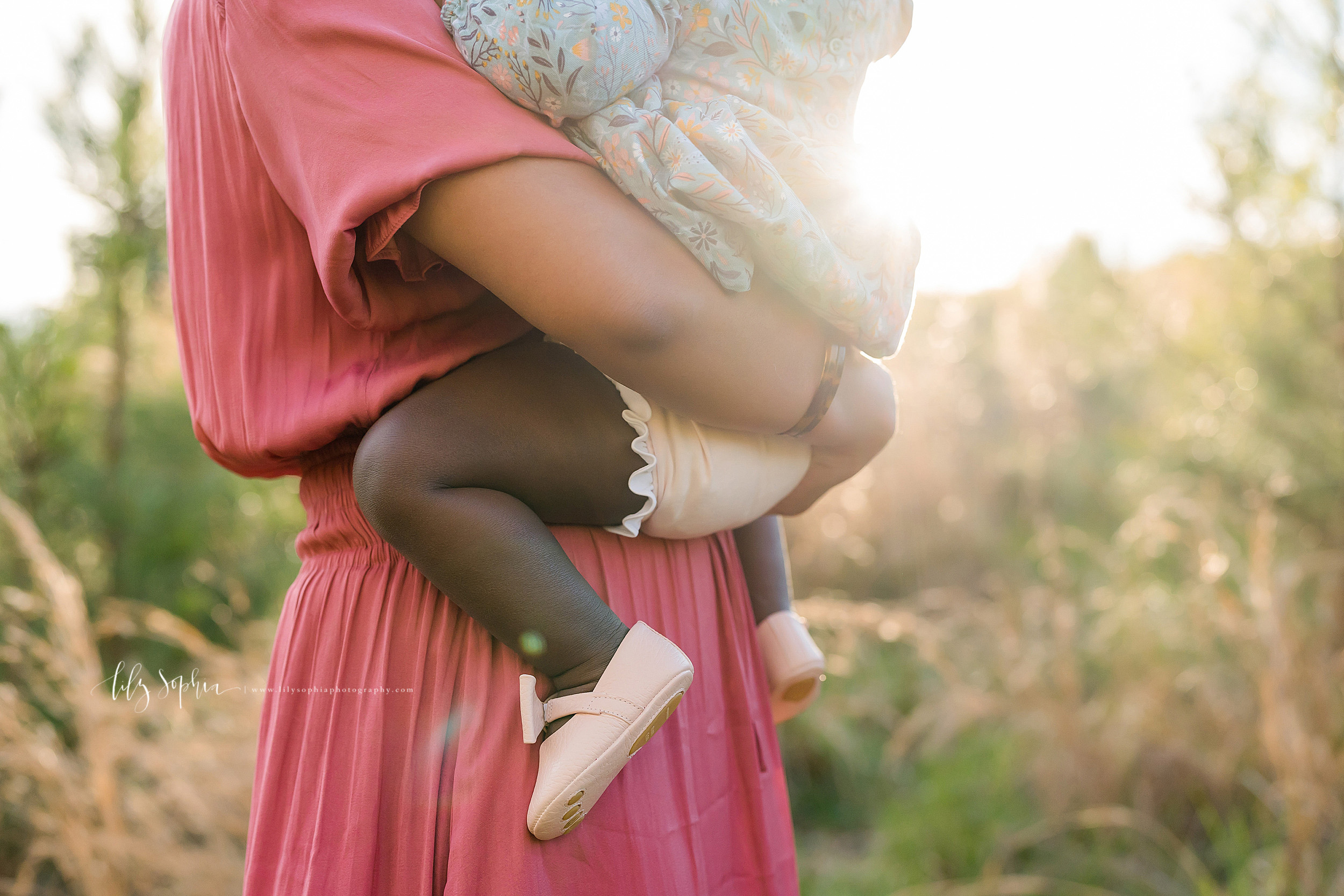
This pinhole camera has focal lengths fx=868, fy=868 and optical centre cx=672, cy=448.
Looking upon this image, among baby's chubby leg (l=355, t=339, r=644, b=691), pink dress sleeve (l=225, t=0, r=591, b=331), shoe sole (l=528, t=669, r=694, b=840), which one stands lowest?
shoe sole (l=528, t=669, r=694, b=840)

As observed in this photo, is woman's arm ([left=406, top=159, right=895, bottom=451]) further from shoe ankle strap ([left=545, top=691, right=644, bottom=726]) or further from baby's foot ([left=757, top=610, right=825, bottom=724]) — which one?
baby's foot ([left=757, top=610, right=825, bottom=724])

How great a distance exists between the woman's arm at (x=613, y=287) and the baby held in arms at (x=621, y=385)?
3 cm

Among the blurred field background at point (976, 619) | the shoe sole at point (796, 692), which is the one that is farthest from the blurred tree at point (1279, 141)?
the shoe sole at point (796, 692)

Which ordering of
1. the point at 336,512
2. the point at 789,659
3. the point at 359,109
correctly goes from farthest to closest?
1. the point at 789,659
2. the point at 336,512
3. the point at 359,109

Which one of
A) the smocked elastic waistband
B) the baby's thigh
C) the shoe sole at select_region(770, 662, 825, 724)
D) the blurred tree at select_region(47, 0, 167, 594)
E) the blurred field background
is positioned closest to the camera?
the baby's thigh

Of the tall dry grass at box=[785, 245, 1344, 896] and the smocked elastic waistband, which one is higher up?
the smocked elastic waistband

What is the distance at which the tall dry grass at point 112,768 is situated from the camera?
2.17 m

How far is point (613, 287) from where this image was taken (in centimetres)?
76

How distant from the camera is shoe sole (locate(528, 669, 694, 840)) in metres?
0.79

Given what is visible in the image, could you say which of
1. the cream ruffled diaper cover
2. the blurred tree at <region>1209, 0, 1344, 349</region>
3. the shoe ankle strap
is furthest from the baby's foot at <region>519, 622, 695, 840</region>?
the blurred tree at <region>1209, 0, 1344, 349</region>

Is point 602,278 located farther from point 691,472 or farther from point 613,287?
point 691,472

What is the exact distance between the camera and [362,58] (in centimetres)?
76

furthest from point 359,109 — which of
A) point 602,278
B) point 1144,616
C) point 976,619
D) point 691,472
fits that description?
point 1144,616

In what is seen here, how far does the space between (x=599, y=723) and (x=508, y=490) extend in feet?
0.81
